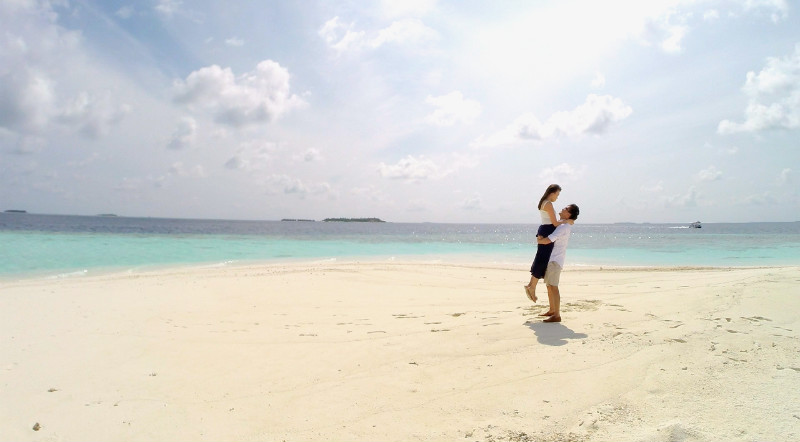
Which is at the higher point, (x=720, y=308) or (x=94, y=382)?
(x=720, y=308)

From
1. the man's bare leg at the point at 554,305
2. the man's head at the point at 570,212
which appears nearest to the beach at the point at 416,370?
the man's bare leg at the point at 554,305

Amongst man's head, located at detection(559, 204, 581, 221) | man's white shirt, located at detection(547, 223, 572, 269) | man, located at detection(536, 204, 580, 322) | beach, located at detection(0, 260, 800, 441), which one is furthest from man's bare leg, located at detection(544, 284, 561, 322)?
man's head, located at detection(559, 204, 581, 221)

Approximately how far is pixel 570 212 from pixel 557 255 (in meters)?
0.68

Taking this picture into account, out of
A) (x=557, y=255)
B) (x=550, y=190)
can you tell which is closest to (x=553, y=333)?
(x=557, y=255)

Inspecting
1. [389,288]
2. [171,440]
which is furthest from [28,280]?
[171,440]

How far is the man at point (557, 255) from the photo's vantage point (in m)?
6.50

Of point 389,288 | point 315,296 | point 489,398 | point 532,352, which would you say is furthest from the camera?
point 389,288

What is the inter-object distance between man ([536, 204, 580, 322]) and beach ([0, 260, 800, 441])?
343 mm

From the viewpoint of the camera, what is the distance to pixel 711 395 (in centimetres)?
372

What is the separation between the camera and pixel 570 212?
655 centimetres

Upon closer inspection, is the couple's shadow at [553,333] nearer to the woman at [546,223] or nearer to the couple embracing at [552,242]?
the couple embracing at [552,242]

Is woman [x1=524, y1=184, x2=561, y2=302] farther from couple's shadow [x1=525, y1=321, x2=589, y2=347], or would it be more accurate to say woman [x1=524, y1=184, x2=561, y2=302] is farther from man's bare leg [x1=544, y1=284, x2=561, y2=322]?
Answer: couple's shadow [x1=525, y1=321, x2=589, y2=347]

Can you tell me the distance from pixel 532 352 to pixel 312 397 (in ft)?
8.52

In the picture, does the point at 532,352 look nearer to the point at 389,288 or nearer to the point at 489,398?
the point at 489,398
